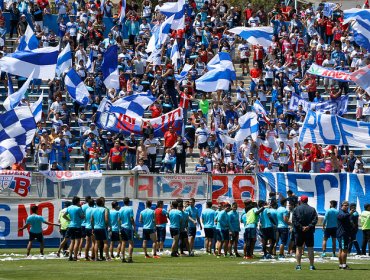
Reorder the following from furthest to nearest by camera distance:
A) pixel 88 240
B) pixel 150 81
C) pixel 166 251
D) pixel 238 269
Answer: pixel 150 81, pixel 166 251, pixel 88 240, pixel 238 269

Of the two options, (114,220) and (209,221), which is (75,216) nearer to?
(114,220)

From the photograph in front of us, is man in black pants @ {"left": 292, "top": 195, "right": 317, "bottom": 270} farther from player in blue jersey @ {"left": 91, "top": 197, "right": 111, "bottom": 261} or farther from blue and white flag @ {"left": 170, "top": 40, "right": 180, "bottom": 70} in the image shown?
blue and white flag @ {"left": 170, "top": 40, "right": 180, "bottom": 70}

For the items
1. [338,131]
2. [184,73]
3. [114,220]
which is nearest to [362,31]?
[338,131]

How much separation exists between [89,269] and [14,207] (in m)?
9.56

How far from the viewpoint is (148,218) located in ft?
120

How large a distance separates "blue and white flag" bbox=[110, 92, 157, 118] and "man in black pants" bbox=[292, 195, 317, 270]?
13.8 m

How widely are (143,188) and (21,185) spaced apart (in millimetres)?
3900

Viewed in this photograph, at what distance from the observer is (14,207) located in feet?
134

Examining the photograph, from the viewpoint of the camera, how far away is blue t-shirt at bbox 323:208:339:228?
122ft

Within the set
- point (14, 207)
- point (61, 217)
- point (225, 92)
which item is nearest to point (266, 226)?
point (61, 217)

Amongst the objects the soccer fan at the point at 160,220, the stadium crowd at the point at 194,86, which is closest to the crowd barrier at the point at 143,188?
the stadium crowd at the point at 194,86

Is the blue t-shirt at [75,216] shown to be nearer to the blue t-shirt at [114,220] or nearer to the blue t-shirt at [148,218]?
the blue t-shirt at [114,220]

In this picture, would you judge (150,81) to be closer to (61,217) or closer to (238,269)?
(61,217)

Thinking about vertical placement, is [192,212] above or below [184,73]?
below
